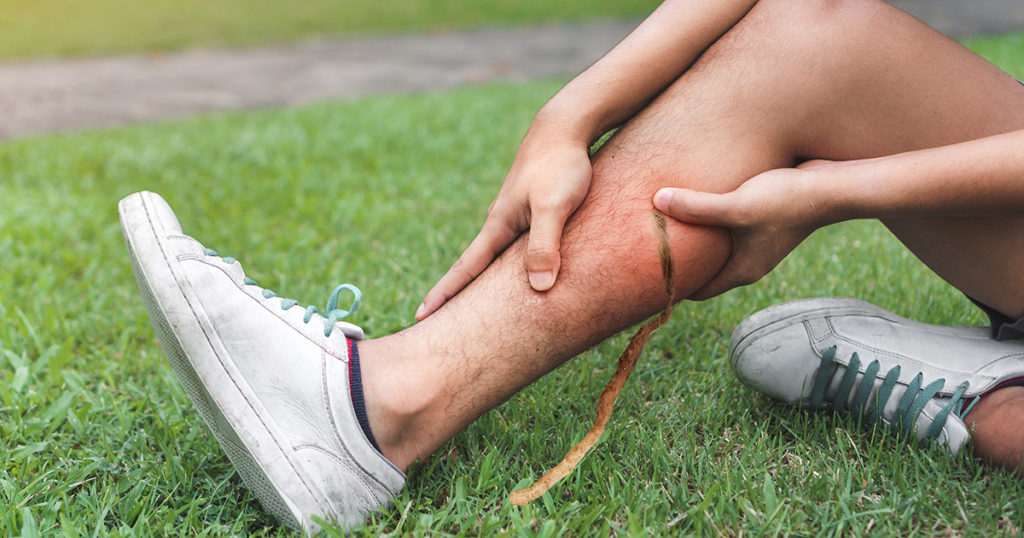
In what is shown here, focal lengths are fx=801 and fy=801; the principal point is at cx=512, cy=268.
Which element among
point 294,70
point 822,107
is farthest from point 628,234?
point 294,70

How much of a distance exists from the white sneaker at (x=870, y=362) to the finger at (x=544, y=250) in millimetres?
504

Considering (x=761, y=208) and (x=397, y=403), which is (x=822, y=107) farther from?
(x=397, y=403)

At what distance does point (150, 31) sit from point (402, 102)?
8326 millimetres

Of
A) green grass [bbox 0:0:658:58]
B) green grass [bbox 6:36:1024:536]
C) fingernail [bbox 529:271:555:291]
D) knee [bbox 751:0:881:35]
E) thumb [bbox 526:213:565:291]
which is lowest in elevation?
green grass [bbox 0:0:658:58]

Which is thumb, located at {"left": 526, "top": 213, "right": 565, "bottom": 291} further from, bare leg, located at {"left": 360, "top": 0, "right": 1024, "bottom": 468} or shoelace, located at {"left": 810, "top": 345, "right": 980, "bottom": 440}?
shoelace, located at {"left": 810, "top": 345, "right": 980, "bottom": 440}

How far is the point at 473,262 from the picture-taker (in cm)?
136

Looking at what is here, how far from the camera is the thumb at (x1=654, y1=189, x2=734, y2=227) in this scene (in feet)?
3.96

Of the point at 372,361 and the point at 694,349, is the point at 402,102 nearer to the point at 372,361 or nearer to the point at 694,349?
the point at 694,349

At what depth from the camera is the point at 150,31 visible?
12289mm

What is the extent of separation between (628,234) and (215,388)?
68 centimetres

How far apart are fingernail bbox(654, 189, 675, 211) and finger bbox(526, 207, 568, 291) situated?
0.15 meters

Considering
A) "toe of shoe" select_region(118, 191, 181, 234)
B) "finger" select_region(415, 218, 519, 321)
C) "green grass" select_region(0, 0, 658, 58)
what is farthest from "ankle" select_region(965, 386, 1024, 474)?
"green grass" select_region(0, 0, 658, 58)

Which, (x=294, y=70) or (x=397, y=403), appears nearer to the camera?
(x=397, y=403)

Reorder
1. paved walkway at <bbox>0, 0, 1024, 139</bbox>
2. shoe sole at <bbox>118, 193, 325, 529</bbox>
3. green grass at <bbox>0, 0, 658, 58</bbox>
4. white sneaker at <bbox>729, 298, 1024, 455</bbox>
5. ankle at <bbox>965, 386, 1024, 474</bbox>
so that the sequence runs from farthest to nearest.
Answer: green grass at <bbox>0, 0, 658, 58</bbox>, paved walkway at <bbox>0, 0, 1024, 139</bbox>, white sneaker at <bbox>729, 298, 1024, 455</bbox>, ankle at <bbox>965, 386, 1024, 474</bbox>, shoe sole at <bbox>118, 193, 325, 529</bbox>
